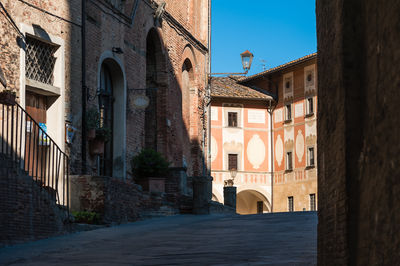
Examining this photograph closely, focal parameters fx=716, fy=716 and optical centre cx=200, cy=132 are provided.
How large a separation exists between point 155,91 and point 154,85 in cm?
18

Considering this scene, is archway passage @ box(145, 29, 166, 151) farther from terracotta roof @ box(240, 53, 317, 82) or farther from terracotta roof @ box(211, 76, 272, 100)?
terracotta roof @ box(211, 76, 272, 100)

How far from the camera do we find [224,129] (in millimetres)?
41500

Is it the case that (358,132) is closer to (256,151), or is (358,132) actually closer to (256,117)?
(256,151)

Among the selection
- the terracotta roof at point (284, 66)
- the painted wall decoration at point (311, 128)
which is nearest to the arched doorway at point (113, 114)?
the terracotta roof at point (284, 66)

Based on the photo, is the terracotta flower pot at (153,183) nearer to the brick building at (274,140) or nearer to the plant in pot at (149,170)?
the plant in pot at (149,170)

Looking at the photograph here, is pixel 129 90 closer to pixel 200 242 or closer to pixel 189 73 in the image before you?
pixel 189 73

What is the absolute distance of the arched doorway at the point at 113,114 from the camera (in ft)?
58.4

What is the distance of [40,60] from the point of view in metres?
14.5

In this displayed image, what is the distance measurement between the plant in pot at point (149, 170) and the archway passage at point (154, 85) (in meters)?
2.77

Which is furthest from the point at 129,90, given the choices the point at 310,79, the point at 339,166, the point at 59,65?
the point at 310,79

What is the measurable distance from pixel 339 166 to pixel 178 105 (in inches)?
741

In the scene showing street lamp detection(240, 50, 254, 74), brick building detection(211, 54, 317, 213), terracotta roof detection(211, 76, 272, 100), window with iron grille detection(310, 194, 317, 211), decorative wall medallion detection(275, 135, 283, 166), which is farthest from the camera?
decorative wall medallion detection(275, 135, 283, 166)

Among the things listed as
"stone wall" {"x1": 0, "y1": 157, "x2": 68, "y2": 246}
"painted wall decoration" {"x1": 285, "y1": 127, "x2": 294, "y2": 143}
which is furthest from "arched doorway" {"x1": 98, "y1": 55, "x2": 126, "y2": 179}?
"painted wall decoration" {"x1": 285, "y1": 127, "x2": 294, "y2": 143}

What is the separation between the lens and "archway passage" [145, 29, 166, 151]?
21.2 m
